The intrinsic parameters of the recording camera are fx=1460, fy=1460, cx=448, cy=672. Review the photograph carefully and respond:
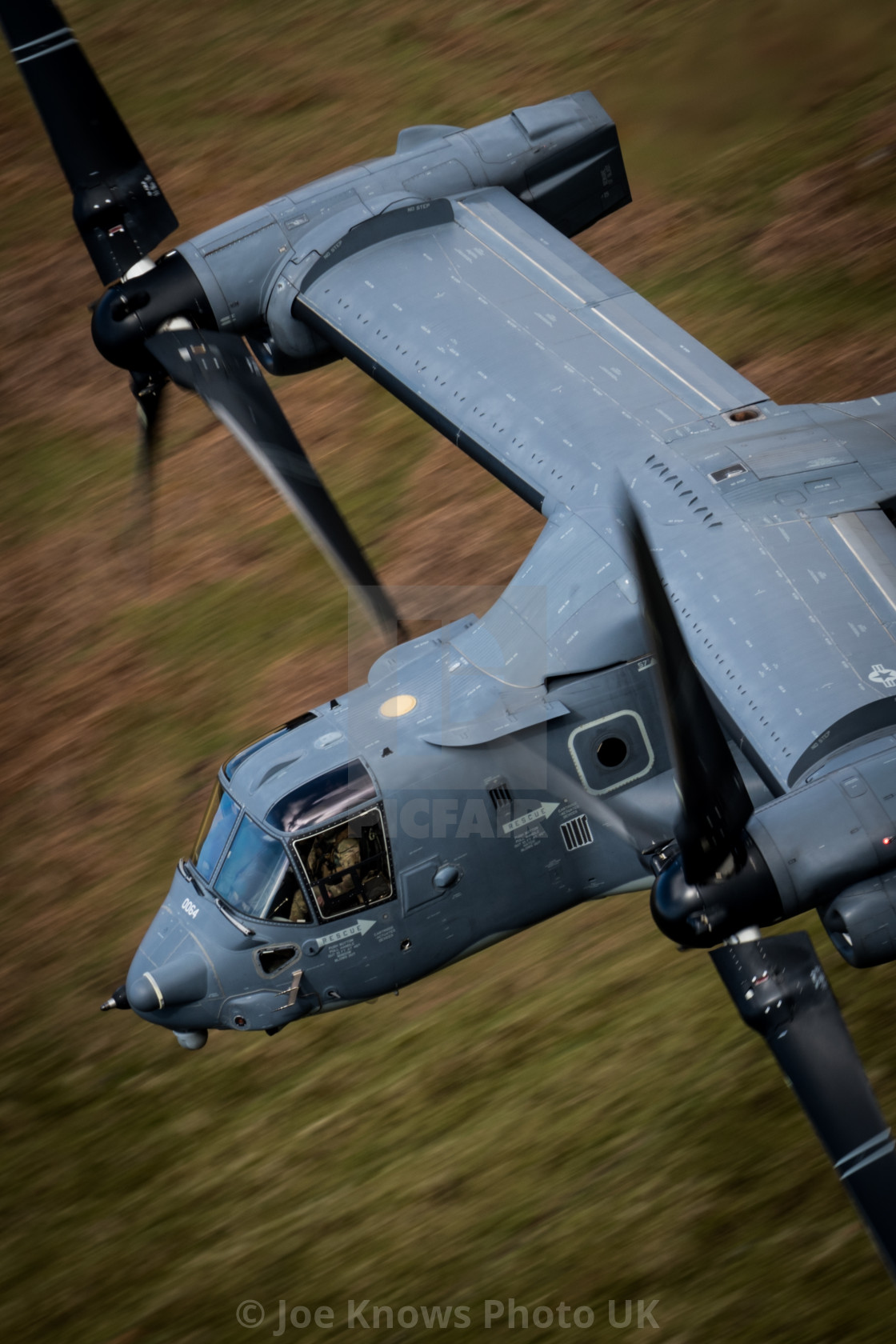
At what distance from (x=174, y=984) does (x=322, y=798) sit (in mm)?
2504

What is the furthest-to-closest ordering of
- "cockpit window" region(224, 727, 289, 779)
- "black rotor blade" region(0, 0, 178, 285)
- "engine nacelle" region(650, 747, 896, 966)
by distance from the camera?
"black rotor blade" region(0, 0, 178, 285) → "cockpit window" region(224, 727, 289, 779) → "engine nacelle" region(650, 747, 896, 966)

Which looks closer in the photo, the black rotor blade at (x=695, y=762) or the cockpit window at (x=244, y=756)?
the black rotor blade at (x=695, y=762)

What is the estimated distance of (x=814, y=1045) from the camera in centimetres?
1209

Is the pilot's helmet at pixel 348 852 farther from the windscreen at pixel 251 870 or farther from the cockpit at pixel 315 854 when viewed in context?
the windscreen at pixel 251 870

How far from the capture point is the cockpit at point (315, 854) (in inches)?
572

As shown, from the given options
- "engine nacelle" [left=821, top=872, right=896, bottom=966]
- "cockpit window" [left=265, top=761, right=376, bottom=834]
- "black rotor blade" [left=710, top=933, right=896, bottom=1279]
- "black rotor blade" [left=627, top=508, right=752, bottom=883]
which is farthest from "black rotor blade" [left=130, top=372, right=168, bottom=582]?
"engine nacelle" [left=821, top=872, right=896, bottom=966]

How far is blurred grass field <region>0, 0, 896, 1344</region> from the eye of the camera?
16.8 meters

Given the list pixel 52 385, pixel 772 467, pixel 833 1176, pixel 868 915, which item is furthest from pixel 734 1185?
pixel 52 385

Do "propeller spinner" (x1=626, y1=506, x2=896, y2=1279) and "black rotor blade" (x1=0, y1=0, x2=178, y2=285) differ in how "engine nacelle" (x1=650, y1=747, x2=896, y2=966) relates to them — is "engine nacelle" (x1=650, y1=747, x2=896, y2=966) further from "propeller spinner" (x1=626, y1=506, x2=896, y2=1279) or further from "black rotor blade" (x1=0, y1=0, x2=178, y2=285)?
"black rotor blade" (x1=0, y1=0, x2=178, y2=285)

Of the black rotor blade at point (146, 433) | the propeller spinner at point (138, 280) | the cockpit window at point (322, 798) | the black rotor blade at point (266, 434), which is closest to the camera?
the cockpit window at point (322, 798)

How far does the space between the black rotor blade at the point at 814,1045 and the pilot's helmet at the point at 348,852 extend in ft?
13.0

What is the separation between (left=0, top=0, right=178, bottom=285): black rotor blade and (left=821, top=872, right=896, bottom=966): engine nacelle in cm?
1192

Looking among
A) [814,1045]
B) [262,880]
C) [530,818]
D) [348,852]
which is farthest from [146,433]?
[814,1045]

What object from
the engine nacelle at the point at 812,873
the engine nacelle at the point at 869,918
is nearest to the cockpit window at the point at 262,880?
the engine nacelle at the point at 812,873
